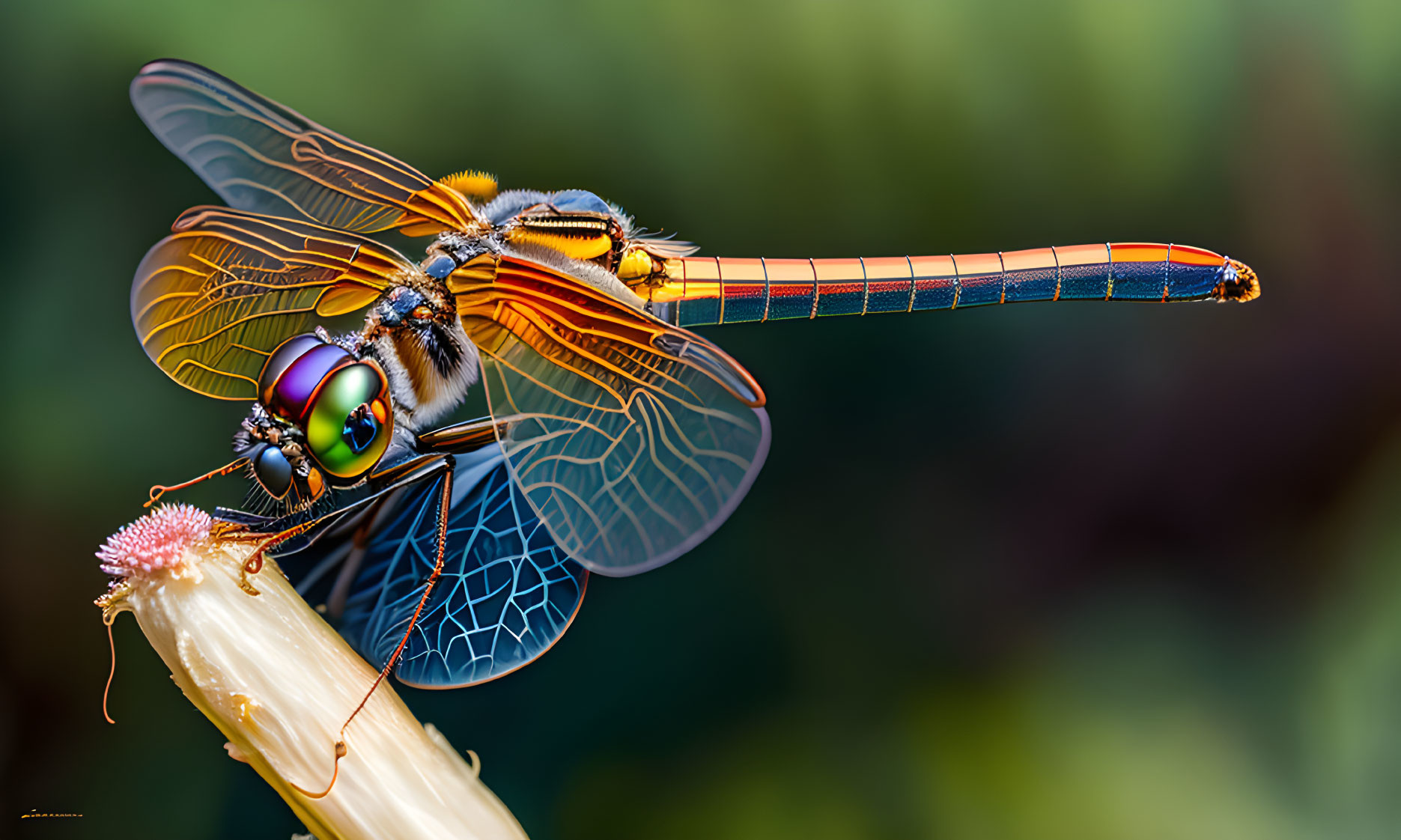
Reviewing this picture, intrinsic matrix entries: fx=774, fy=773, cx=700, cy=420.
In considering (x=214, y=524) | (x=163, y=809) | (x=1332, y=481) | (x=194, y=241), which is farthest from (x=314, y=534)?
(x=1332, y=481)

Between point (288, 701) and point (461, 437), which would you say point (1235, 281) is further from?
point (288, 701)

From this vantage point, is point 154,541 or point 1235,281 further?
point 1235,281

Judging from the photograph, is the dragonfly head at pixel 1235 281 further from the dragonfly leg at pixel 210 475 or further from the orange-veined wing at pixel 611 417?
the dragonfly leg at pixel 210 475

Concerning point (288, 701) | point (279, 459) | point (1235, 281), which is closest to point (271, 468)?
point (279, 459)

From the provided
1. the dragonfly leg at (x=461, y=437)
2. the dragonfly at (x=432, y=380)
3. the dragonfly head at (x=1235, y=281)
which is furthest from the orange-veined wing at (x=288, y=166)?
the dragonfly head at (x=1235, y=281)

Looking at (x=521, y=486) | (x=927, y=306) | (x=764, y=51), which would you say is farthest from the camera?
(x=764, y=51)

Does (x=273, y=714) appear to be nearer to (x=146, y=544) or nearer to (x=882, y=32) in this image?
(x=146, y=544)
